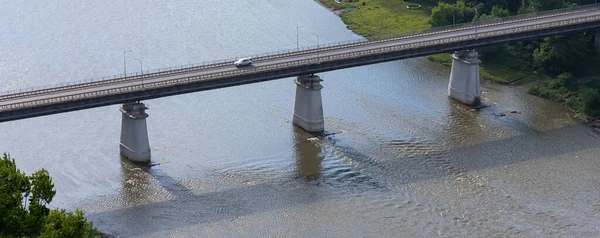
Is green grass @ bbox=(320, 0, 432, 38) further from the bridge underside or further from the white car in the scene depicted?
the white car

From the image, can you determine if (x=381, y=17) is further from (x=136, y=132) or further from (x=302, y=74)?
(x=136, y=132)

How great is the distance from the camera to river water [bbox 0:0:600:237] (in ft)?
319

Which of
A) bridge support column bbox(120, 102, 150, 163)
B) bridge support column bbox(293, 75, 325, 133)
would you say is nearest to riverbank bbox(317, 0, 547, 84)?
bridge support column bbox(293, 75, 325, 133)

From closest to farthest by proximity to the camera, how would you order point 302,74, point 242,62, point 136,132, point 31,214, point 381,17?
point 31,214 < point 136,132 < point 242,62 < point 302,74 < point 381,17

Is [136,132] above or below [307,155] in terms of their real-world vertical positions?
above

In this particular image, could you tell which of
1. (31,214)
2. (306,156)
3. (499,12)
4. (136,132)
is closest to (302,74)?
(306,156)

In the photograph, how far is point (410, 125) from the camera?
12175 cm

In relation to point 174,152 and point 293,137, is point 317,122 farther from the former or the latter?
point 174,152

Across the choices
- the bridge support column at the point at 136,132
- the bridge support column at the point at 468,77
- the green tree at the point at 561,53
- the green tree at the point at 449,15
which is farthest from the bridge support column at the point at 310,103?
the green tree at the point at 449,15

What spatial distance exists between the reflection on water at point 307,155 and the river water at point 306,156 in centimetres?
23

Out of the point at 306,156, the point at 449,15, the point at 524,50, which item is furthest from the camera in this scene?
the point at 449,15

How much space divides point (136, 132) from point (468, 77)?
4062cm

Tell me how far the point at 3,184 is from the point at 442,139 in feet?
188

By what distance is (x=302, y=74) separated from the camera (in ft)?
387
